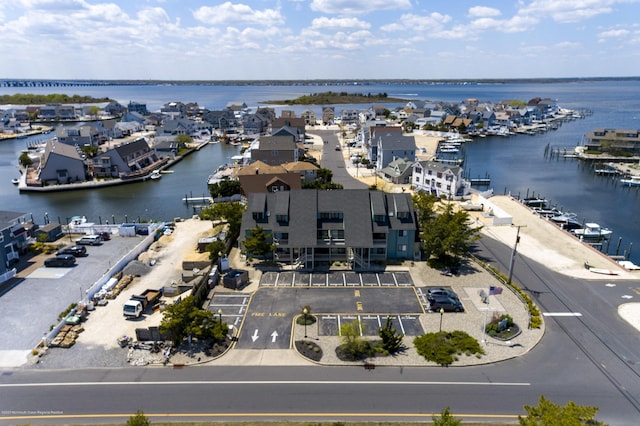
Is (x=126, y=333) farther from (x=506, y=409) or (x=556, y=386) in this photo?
(x=556, y=386)

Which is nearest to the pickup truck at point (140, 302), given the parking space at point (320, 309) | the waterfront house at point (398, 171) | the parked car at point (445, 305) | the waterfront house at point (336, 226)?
the parking space at point (320, 309)

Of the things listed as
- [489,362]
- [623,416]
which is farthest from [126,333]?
[623,416]

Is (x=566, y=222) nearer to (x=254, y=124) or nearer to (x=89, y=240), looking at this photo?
(x=89, y=240)

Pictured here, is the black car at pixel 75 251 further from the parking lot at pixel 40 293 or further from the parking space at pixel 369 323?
the parking space at pixel 369 323

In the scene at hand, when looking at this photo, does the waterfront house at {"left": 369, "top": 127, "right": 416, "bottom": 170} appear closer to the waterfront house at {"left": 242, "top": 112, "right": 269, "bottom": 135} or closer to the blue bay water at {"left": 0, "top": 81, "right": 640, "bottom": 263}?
the blue bay water at {"left": 0, "top": 81, "right": 640, "bottom": 263}

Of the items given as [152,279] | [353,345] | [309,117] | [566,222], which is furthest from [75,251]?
[309,117]

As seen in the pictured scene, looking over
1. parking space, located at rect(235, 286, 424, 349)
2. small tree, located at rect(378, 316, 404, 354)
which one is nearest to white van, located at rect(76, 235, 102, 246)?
parking space, located at rect(235, 286, 424, 349)
